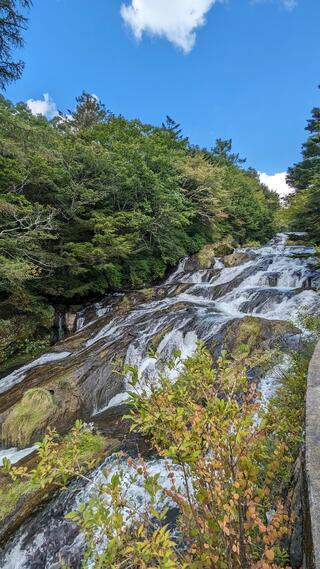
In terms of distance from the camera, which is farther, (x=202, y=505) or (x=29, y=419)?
(x=29, y=419)

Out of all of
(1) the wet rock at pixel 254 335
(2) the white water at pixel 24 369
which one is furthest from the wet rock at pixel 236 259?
(2) the white water at pixel 24 369

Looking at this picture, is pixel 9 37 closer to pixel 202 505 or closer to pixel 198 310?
pixel 198 310

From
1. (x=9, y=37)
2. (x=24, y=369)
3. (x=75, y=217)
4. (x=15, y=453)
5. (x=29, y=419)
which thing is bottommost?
(x=15, y=453)

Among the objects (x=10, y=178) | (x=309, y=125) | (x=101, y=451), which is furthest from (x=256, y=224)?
(x=101, y=451)

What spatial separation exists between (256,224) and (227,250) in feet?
30.6

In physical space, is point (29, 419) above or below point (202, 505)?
below

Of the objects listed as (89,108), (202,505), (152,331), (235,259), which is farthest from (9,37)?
(89,108)

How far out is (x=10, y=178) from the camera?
33.3 feet

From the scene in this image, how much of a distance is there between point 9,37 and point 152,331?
952 cm

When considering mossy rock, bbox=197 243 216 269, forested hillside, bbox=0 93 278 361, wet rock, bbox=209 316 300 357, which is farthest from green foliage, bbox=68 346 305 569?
mossy rock, bbox=197 243 216 269

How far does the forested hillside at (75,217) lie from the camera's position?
932 centimetres

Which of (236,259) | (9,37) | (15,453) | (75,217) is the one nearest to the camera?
(15,453)

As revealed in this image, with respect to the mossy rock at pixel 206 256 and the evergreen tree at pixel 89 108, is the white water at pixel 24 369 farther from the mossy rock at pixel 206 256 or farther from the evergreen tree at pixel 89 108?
the evergreen tree at pixel 89 108

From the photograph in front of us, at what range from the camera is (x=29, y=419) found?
5.69 metres
